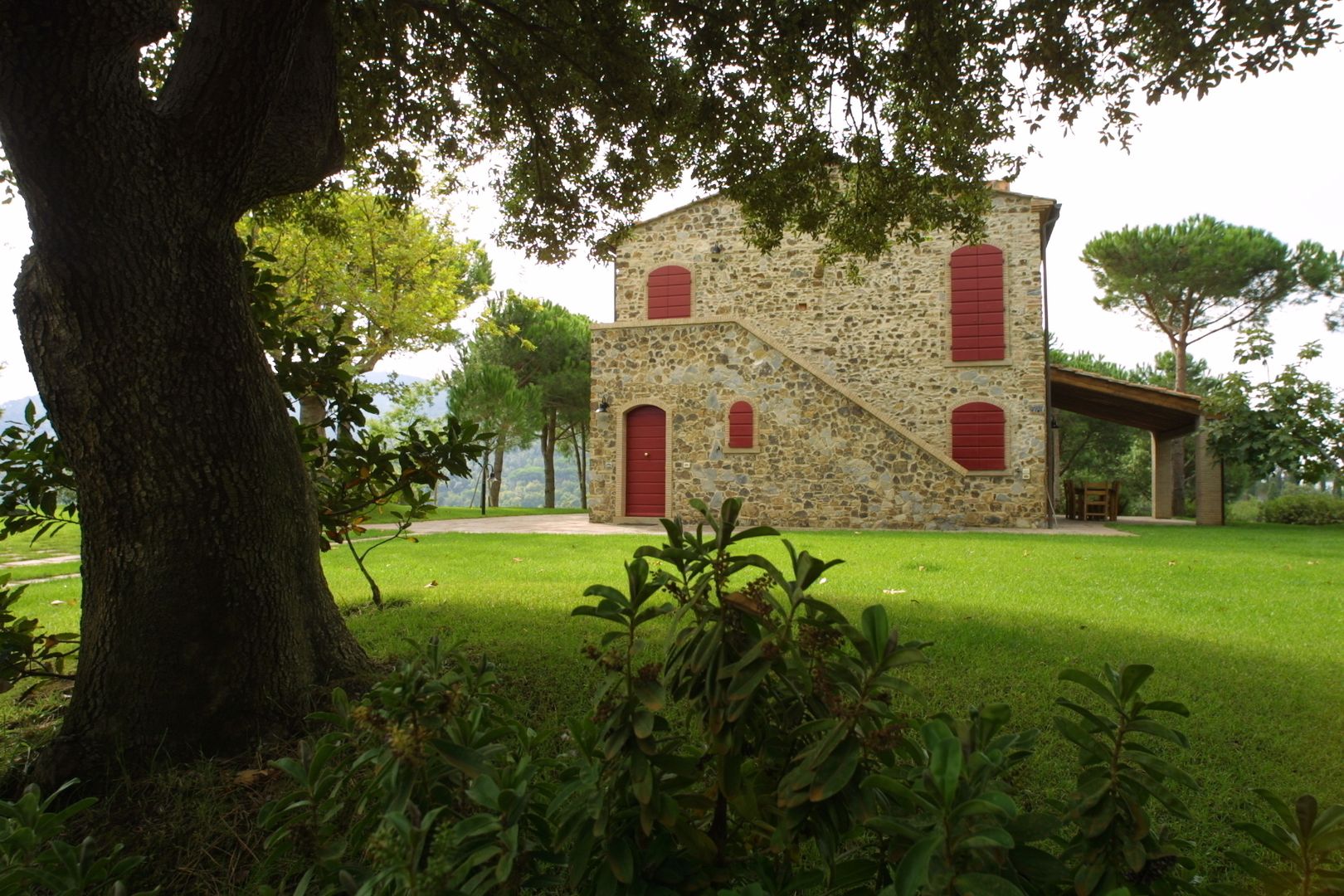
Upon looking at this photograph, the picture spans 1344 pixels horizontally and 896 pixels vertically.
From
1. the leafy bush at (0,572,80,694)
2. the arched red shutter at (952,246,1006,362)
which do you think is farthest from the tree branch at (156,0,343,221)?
the arched red shutter at (952,246,1006,362)

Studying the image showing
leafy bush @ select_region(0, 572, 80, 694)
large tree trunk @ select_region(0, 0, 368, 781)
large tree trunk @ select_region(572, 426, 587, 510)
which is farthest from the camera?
large tree trunk @ select_region(572, 426, 587, 510)

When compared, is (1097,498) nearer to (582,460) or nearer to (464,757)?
(464,757)

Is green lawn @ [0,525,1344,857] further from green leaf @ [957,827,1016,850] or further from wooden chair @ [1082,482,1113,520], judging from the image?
wooden chair @ [1082,482,1113,520]

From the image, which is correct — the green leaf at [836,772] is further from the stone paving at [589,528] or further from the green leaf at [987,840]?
the stone paving at [589,528]

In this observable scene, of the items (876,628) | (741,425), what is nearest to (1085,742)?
(876,628)

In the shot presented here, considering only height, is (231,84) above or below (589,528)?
above

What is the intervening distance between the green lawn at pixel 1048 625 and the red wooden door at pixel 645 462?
6.63 meters

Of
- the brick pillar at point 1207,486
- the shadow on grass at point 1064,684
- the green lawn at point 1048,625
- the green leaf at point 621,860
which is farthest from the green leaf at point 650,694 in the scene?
the brick pillar at point 1207,486

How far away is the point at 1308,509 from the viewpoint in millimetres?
17219

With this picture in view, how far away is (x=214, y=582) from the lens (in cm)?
246

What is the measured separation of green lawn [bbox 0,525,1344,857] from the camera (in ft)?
9.18

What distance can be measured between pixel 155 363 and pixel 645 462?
534 inches

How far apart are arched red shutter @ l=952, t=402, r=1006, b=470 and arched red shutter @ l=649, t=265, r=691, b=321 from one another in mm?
6861

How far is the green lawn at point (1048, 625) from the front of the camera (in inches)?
110
